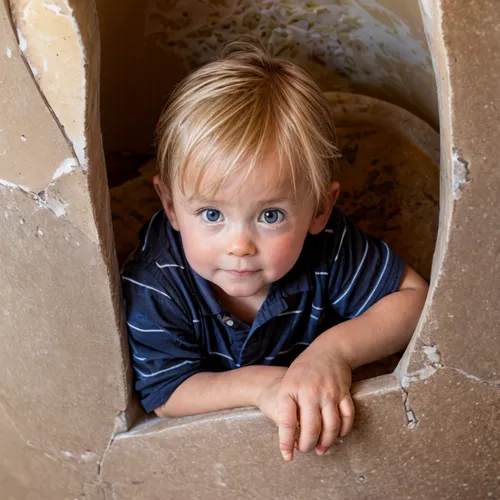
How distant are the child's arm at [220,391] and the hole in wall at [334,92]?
0.38m

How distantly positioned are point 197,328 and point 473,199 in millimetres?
526

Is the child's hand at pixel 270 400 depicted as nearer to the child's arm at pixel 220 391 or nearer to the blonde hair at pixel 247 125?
the child's arm at pixel 220 391

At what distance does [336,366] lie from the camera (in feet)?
3.97

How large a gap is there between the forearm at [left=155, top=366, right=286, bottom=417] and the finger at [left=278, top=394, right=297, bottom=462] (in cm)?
8

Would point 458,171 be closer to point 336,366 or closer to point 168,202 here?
point 336,366

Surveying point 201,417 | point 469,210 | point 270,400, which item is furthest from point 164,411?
point 469,210

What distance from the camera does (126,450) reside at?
4.12 feet

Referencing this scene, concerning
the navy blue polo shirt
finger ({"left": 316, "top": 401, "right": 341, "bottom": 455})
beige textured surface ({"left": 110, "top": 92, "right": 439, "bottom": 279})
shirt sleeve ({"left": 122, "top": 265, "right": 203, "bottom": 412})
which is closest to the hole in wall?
beige textured surface ({"left": 110, "top": 92, "right": 439, "bottom": 279})

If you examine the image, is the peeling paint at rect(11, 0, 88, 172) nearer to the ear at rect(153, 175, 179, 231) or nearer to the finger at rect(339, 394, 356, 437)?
the ear at rect(153, 175, 179, 231)

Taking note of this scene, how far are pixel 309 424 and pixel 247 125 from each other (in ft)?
1.40

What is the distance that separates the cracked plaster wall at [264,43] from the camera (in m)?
1.51

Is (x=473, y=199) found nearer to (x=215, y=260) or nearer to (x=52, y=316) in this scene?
(x=215, y=260)

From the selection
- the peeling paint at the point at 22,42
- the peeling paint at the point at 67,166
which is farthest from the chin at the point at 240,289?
the peeling paint at the point at 22,42

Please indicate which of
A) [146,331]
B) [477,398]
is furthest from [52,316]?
[477,398]
